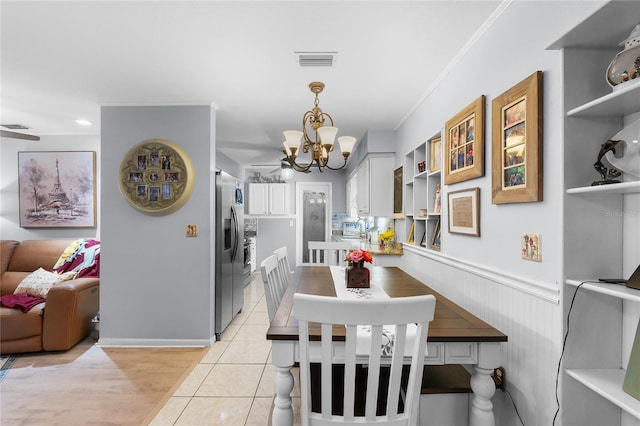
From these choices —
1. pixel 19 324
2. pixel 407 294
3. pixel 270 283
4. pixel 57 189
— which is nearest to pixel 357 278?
pixel 407 294

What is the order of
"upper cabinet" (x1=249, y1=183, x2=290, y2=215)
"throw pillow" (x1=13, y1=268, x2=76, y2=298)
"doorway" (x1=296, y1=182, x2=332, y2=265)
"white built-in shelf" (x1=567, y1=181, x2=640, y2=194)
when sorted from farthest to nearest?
1. "doorway" (x1=296, y1=182, x2=332, y2=265)
2. "upper cabinet" (x1=249, y1=183, x2=290, y2=215)
3. "throw pillow" (x1=13, y1=268, x2=76, y2=298)
4. "white built-in shelf" (x1=567, y1=181, x2=640, y2=194)

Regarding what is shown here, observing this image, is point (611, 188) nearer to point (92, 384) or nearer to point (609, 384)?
point (609, 384)

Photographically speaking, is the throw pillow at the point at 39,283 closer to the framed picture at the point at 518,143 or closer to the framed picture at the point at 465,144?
the framed picture at the point at 465,144

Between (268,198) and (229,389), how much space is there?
4.88 meters

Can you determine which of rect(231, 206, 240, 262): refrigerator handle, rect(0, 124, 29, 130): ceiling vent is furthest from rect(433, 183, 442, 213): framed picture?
rect(0, 124, 29, 130): ceiling vent

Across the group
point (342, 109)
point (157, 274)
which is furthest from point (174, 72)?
point (157, 274)

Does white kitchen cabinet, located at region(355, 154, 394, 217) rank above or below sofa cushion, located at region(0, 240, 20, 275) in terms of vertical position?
above

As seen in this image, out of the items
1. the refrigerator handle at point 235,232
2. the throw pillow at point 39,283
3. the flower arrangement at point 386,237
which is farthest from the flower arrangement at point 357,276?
the throw pillow at point 39,283

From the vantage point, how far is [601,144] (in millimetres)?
1057

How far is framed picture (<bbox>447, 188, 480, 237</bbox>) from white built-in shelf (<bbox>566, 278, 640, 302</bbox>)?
91 cm

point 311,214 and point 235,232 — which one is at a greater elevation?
point 311,214

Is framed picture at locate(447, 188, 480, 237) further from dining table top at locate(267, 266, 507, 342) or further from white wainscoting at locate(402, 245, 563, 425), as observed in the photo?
dining table top at locate(267, 266, 507, 342)

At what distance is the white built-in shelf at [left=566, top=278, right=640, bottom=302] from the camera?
0.83m

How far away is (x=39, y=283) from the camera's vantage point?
11.0ft
